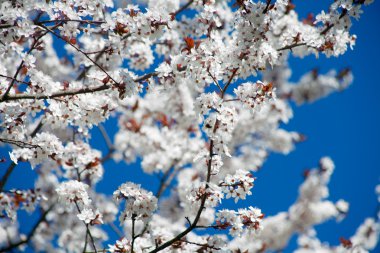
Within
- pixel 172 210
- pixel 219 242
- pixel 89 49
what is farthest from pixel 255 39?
pixel 172 210

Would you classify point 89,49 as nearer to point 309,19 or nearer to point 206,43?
point 206,43

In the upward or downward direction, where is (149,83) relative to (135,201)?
upward

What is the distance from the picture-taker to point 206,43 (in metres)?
4.29

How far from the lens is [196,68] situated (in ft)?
13.2

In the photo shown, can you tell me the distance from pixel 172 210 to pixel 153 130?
2.15 metres

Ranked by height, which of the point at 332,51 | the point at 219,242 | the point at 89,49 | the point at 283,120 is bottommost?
the point at 219,242

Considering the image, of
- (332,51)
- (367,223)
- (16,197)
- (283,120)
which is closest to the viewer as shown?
(332,51)

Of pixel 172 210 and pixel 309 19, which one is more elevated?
pixel 309 19

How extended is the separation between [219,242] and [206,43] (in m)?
2.26

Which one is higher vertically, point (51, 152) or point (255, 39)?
point (255, 39)

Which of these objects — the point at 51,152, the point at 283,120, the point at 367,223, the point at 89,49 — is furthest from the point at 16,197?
the point at 367,223

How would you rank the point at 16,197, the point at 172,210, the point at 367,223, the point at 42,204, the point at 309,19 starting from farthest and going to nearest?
the point at 367,223 → the point at 172,210 → the point at 42,204 → the point at 309,19 → the point at 16,197

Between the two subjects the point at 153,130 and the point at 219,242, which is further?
Answer: the point at 153,130

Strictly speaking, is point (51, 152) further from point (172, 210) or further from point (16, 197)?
point (172, 210)
